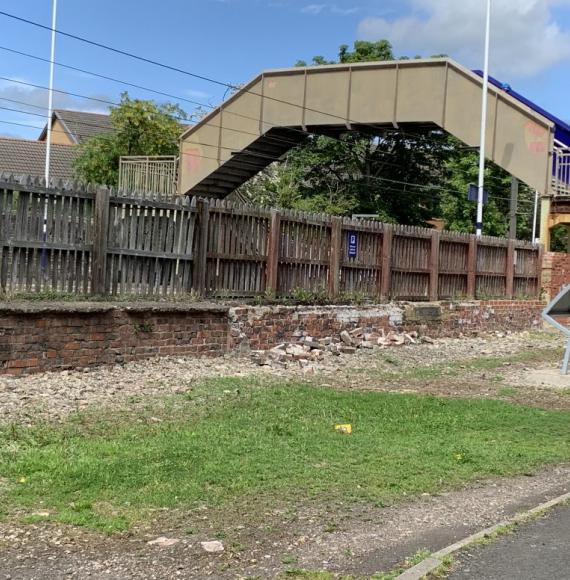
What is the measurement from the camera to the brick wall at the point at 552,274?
64.8 feet

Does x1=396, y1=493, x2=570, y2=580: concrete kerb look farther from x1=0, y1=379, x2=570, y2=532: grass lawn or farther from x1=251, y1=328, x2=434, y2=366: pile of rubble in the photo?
x1=251, y1=328, x2=434, y2=366: pile of rubble

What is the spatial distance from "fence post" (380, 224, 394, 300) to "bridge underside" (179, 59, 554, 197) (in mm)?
8408

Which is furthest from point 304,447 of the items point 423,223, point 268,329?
point 423,223

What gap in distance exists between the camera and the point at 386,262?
14445mm

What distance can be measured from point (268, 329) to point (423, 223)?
76.8ft

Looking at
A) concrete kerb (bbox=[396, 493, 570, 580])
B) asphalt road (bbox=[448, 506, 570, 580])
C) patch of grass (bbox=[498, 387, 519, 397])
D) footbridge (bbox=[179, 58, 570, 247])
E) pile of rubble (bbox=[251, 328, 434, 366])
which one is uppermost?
footbridge (bbox=[179, 58, 570, 247])

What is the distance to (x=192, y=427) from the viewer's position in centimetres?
694

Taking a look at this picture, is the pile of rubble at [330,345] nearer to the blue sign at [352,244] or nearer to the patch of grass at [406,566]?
the blue sign at [352,244]

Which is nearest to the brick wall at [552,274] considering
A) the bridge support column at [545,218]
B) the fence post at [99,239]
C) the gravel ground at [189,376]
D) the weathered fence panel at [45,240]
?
the bridge support column at [545,218]

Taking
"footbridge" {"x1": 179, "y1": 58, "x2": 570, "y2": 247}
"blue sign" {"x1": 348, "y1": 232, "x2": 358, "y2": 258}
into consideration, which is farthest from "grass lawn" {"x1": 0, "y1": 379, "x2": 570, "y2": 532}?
"footbridge" {"x1": 179, "y1": 58, "x2": 570, "y2": 247}

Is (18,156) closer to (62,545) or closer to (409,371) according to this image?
(409,371)

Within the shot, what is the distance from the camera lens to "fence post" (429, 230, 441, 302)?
15.7m

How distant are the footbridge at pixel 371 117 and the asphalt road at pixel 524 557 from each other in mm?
17489

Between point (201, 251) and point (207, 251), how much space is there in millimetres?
153
